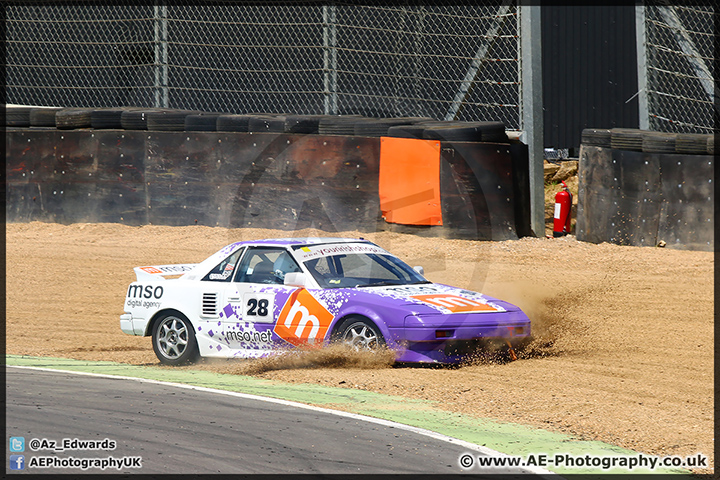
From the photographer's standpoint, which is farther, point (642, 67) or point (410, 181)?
point (410, 181)

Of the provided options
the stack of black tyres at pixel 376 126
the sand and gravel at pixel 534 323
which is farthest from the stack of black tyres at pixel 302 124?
the sand and gravel at pixel 534 323

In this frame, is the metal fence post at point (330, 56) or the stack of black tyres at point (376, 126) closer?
the stack of black tyres at point (376, 126)

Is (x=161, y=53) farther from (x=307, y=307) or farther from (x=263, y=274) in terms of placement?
(x=307, y=307)

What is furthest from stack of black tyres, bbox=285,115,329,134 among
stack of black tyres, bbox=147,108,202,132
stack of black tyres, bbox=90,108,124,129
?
stack of black tyres, bbox=90,108,124,129

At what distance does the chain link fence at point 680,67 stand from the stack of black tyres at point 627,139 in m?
0.40

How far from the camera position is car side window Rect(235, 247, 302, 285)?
345 inches

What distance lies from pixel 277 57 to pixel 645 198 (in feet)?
20.1

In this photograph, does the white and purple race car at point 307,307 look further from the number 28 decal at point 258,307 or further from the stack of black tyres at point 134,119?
the stack of black tyres at point 134,119

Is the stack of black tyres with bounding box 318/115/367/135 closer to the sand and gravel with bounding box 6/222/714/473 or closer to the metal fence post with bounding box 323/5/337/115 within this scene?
the metal fence post with bounding box 323/5/337/115

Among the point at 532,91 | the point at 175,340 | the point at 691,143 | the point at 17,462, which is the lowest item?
the point at 17,462

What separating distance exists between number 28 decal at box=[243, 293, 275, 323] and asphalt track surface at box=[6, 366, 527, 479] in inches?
48.4

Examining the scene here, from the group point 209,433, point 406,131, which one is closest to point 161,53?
point 406,131

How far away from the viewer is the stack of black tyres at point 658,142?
40.1ft

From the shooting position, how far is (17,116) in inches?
625
